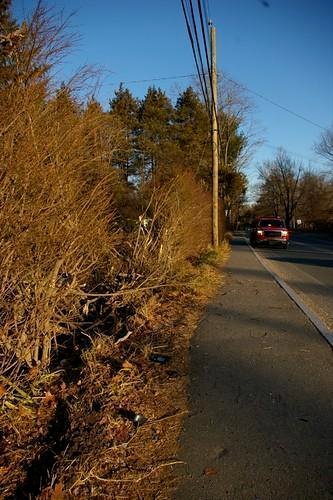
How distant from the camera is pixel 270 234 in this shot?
25797mm

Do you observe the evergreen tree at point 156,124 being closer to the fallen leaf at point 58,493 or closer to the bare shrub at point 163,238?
the bare shrub at point 163,238

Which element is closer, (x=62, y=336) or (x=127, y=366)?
(x=127, y=366)

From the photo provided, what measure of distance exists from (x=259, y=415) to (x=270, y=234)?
2290 centimetres

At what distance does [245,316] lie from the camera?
7266mm

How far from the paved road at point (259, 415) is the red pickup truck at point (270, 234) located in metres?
19.4

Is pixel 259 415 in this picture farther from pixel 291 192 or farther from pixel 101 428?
pixel 291 192

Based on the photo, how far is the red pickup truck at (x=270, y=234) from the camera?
2569cm

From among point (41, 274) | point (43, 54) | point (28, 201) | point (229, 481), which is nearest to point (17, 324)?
point (41, 274)

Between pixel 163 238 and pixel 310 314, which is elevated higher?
pixel 163 238

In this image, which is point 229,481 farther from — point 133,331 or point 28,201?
point 133,331

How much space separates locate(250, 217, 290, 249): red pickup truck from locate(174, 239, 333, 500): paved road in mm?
19433

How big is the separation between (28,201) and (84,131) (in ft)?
3.47

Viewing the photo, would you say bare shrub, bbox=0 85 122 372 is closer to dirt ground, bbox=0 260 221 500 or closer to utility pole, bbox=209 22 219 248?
dirt ground, bbox=0 260 221 500

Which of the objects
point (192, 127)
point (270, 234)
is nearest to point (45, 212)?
point (270, 234)
